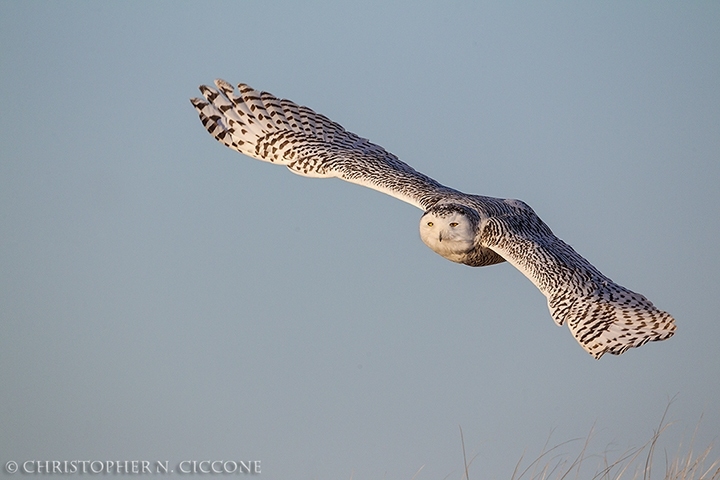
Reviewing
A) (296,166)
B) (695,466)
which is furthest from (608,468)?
(296,166)

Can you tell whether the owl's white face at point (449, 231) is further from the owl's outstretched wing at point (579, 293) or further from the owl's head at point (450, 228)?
the owl's outstretched wing at point (579, 293)

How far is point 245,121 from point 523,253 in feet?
18.7

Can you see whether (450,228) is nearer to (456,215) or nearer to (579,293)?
(456,215)

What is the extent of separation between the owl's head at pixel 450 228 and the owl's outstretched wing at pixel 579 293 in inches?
10.8

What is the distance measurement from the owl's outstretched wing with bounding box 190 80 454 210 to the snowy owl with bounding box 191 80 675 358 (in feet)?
0.05

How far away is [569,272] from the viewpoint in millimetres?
12250

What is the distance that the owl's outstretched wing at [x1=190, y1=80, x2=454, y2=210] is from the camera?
1530 cm

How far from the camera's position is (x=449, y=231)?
41.7 feet

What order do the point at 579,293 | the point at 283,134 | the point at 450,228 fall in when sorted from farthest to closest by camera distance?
the point at 283,134
the point at 450,228
the point at 579,293

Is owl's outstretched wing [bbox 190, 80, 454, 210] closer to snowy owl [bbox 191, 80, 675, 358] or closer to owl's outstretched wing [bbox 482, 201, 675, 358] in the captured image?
snowy owl [bbox 191, 80, 675, 358]

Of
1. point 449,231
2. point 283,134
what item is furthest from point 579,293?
point 283,134

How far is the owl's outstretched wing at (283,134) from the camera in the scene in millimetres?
15305

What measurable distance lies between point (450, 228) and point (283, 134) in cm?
437

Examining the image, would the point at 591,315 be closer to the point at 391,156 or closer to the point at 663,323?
the point at 663,323
